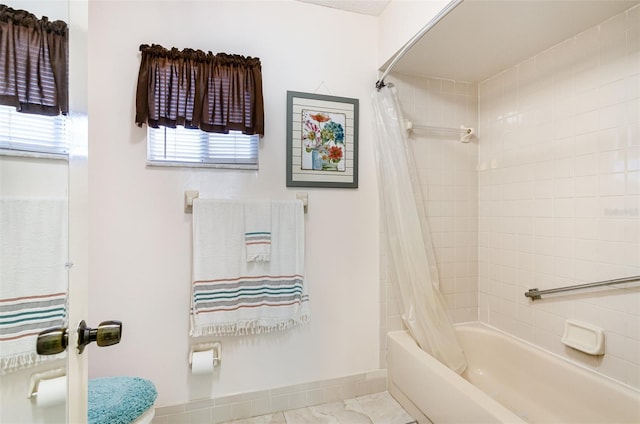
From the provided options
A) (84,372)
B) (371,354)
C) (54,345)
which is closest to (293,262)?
(371,354)

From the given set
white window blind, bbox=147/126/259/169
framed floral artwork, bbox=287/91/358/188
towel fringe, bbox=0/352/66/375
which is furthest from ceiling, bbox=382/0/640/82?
towel fringe, bbox=0/352/66/375

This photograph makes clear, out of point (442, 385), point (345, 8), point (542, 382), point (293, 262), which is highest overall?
point (345, 8)

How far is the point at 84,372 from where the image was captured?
0.76m

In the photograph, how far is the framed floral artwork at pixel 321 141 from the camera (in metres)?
1.81

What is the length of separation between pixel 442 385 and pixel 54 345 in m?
1.56

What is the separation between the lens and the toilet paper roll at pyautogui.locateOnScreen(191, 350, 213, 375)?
1.58 m

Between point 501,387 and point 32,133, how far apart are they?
97.1 inches

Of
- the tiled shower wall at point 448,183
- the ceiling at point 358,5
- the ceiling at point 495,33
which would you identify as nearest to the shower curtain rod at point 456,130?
the tiled shower wall at point 448,183

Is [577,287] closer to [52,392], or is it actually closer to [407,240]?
[407,240]

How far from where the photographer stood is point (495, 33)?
1.64 meters

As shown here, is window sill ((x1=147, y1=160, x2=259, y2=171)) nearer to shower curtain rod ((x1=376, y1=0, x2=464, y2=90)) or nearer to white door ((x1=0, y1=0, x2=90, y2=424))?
white door ((x1=0, y1=0, x2=90, y2=424))

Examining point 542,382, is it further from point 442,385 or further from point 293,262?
point 293,262

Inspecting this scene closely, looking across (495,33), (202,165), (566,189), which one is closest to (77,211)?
(202,165)

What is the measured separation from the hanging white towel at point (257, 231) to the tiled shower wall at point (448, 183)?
30.4 inches
